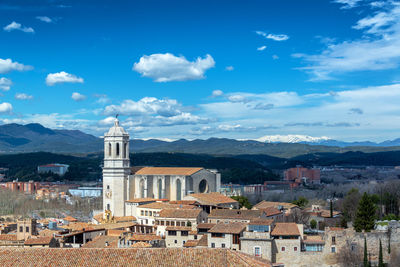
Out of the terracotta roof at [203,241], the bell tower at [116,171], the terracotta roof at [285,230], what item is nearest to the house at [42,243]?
the terracotta roof at [203,241]

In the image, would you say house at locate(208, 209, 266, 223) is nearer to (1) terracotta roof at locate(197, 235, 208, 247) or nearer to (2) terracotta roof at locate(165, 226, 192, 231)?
(2) terracotta roof at locate(165, 226, 192, 231)

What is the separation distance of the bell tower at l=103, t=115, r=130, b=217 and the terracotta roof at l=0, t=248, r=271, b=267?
47.8 meters

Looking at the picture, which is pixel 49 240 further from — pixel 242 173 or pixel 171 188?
pixel 242 173

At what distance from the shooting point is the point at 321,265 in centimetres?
4716

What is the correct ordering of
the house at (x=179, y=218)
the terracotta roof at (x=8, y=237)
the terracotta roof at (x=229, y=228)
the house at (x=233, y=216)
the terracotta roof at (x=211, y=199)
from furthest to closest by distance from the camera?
1. the terracotta roof at (x=211, y=199)
2. the house at (x=179, y=218)
3. the terracotta roof at (x=8, y=237)
4. the house at (x=233, y=216)
5. the terracotta roof at (x=229, y=228)

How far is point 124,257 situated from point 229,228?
20.9m

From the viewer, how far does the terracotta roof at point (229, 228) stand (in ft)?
153

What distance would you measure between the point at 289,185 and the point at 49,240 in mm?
112297

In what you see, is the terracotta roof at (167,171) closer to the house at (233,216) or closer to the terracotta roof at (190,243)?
the house at (233,216)

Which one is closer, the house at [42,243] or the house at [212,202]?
the house at [42,243]

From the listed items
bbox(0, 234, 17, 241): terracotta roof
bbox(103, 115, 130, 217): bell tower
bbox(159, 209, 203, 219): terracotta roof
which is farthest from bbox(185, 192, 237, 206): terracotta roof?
bbox(0, 234, 17, 241): terracotta roof

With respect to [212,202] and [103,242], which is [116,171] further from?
[103,242]

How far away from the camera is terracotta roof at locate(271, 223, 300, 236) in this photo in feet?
153

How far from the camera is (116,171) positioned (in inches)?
3054
